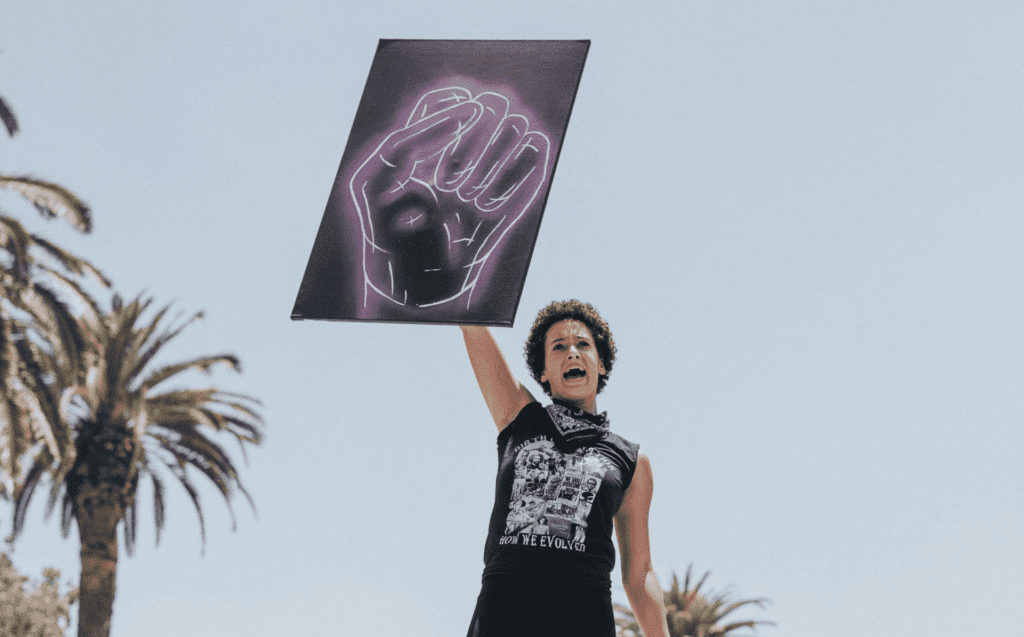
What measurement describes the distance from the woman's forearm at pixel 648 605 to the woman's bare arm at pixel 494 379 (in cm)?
76

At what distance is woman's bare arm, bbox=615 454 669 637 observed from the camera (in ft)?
11.7

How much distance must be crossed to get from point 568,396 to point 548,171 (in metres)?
0.87

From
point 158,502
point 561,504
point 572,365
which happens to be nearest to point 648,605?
point 561,504

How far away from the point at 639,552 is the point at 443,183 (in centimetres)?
160

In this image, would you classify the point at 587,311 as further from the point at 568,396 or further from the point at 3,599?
the point at 3,599

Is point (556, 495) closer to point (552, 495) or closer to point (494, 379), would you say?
point (552, 495)

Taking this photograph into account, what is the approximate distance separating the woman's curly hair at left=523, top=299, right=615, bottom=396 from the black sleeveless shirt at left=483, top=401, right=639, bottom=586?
0.46 m

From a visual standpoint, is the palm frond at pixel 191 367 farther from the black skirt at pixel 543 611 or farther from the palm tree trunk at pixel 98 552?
the black skirt at pixel 543 611

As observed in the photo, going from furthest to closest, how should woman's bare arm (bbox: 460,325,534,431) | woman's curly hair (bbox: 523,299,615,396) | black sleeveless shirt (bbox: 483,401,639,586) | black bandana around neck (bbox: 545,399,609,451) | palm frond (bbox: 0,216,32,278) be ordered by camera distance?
1. palm frond (bbox: 0,216,32,278)
2. woman's curly hair (bbox: 523,299,615,396)
3. woman's bare arm (bbox: 460,325,534,431)
4. black bandana around neck (bbox: 545,399,609,451)
5. black sleeveless shirt (bbox: 483,401,639,586)

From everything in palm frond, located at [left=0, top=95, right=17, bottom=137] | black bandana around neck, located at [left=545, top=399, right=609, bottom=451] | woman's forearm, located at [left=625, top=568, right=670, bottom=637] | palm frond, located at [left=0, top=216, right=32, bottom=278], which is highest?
palm frond, located at [left=0, top=95, right=17, bottom=137]

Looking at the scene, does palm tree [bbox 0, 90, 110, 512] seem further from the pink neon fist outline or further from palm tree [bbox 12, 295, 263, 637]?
the pink neon fist outline

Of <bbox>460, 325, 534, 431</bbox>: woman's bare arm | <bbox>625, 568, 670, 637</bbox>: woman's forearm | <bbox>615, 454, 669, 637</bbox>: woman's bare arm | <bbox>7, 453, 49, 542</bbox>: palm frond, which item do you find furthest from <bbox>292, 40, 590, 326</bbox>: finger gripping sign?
<bbox>7, 453, 49, 542</bbox>: palm frond

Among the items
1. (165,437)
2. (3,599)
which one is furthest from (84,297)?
(3,599)

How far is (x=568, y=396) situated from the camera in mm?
3809
